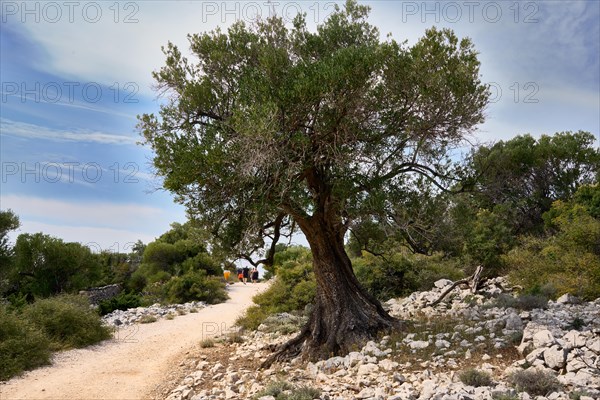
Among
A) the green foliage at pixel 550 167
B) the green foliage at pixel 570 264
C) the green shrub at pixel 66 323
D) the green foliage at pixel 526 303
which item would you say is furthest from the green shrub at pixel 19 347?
the green foliage at pixel 550 167

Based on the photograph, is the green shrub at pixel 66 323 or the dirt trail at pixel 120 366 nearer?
the dirt trail at pixel 120 366

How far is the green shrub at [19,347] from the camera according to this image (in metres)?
11.9

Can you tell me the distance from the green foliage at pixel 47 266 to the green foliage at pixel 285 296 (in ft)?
51.3

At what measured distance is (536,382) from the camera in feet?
23.2

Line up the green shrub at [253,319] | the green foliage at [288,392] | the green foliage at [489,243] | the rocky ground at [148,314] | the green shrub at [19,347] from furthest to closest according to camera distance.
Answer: the green foliage at [489,243] → the rocky ground at [148,314] → the green shrub at [253,319] → the green shrub at [19,347] → the green foliage at [288,392]

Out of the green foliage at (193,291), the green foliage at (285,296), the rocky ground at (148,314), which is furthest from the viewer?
the green foliage at (193,291)

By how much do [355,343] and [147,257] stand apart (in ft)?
102

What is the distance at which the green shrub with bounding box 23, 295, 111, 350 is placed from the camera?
596 inches

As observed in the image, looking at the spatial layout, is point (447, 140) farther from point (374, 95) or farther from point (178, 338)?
point (178, 338)

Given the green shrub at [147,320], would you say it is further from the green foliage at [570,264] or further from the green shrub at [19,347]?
the green foliage at [570,264]

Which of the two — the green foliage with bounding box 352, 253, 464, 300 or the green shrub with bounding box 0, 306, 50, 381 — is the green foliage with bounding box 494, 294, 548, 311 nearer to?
the green foliage with bounding box 352, 253, 464, 300

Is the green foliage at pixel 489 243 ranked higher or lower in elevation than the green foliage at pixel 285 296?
higher

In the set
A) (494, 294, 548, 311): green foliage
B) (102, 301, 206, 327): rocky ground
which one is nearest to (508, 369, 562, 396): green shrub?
(494, 294, 548, 311): green foliage

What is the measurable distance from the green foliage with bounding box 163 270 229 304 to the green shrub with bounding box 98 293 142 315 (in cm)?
194
